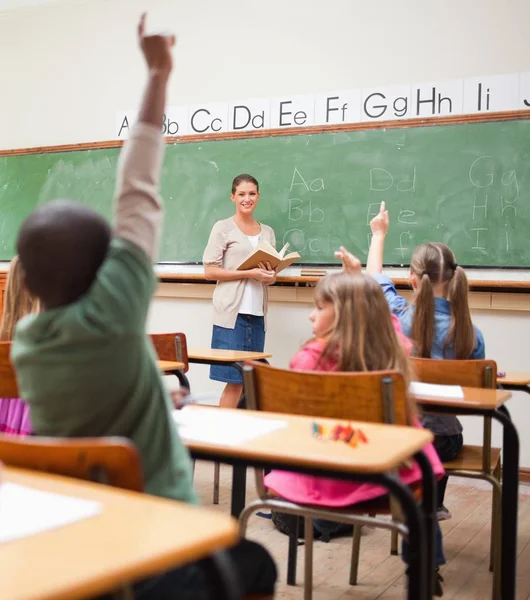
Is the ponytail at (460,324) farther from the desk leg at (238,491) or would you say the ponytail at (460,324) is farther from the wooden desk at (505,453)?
the desk leg at (238,491)

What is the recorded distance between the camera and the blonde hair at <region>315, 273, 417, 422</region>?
202 centimetres

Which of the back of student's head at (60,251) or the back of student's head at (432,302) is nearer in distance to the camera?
the back of student's head at (60,251)

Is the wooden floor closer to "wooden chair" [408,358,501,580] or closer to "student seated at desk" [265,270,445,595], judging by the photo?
"wooden chair" [408,358,501,580]

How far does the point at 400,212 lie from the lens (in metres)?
4.66

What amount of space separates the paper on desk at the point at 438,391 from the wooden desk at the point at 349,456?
658 millimetres

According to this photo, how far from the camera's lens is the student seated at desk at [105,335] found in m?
1.15

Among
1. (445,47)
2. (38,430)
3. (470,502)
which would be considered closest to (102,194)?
(445,47)

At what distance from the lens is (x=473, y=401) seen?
6.79 feet

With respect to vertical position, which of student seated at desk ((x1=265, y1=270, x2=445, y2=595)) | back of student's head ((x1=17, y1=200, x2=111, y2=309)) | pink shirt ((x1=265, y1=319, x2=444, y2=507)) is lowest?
pink shirt ((x1=265, y1=319, x2=444, y2=507))

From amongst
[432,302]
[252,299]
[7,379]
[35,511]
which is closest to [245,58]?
[252,299]

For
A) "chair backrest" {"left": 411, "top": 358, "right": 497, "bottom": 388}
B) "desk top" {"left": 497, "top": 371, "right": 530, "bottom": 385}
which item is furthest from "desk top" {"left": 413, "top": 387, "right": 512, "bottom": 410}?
"desk top" {"left": 497, "top": 371, "right": 530, "bottom": 385}

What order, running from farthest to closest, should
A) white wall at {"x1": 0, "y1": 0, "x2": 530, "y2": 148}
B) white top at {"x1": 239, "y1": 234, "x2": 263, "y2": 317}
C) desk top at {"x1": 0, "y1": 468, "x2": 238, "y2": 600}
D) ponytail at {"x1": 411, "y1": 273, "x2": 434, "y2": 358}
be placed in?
white top at {"x1": 239, "y1": 234, "x2": 263, "y2": 317}, white wall at {"x1": 0, "y1": 0, "x2": 530, "y2": 148}, ponytail at {"x1": 411, "y1": 273, "x2": 434, "y2": 358}, desk top at {"x1": 0, "y1": 468, "x2": 238, "y2": 600}

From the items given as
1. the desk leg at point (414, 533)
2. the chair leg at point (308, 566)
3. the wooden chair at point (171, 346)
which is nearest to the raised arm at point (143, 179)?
the desk leg at point (414, 533)

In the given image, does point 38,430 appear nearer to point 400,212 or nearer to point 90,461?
point 90,461
